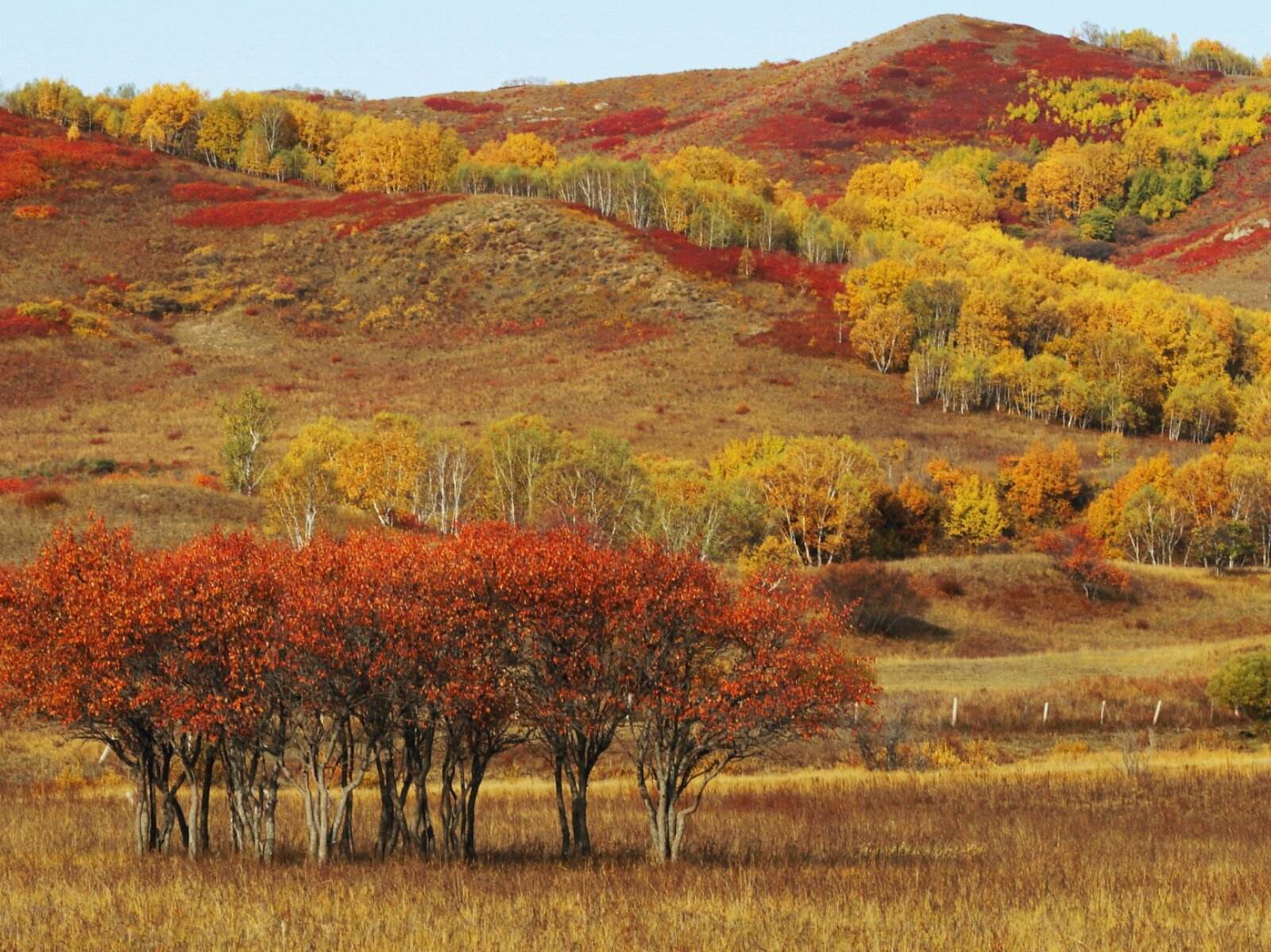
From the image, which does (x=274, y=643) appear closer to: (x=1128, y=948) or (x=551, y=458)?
(x=1128, y=948)

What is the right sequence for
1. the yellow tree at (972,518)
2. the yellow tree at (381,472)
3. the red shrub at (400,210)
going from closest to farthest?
the yellow tree at (381,472), the yellow tree at (972,518), the red shrub at (400,210)

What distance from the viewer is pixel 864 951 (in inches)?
786

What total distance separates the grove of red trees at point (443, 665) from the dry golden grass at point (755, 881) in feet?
6.57

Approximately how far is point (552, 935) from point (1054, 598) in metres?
70.8

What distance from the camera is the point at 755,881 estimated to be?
2631cm

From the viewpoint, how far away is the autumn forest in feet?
92.1

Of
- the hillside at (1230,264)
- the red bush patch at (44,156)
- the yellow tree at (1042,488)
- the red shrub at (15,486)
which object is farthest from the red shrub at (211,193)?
the hillside at (1230,264)

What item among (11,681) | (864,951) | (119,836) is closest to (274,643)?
(11,681)

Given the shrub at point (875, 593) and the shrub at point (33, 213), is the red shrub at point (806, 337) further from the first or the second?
the shrub at point (33, 213)

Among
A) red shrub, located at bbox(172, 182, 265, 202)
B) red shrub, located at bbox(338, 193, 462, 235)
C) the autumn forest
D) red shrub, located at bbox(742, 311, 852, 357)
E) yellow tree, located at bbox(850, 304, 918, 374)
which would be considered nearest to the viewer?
the autumn forest

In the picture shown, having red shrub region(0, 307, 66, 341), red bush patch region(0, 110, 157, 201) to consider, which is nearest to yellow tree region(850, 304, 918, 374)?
red shrub region(0, 307, 66, 341)

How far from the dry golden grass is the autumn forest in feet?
0.62

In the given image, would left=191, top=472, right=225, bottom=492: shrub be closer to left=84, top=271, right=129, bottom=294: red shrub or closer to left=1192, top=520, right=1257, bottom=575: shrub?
left=84, top=271, right=129, bottom=294: red shrub

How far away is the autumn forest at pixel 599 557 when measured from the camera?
28.1 metres
